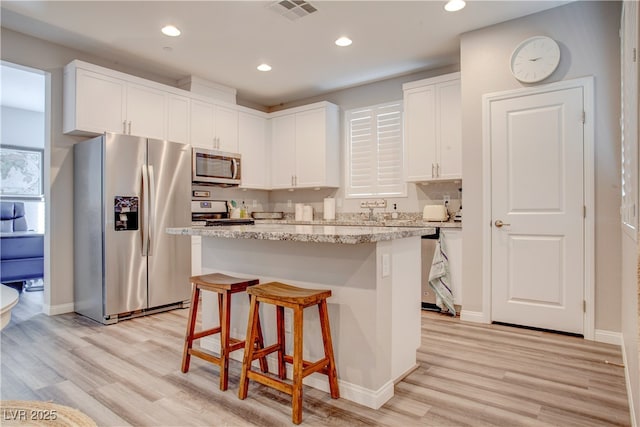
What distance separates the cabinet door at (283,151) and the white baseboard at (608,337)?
3905 mm

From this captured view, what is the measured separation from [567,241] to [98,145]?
4325mm

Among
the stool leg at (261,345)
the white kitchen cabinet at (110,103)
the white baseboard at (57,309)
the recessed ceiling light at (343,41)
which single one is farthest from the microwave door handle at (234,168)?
the stool leg at (261,345)

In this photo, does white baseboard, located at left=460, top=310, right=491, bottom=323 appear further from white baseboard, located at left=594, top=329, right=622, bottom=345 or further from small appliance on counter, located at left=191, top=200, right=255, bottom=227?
small appliance on counter, located at left=191, top=200, right=255, bottom=227

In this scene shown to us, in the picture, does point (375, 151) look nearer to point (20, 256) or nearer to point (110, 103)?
point (110, 103)

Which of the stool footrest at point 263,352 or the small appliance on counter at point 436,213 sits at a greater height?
the small appliance on counter at point 436,213

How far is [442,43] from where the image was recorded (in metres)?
3.87

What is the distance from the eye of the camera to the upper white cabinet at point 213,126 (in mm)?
4699

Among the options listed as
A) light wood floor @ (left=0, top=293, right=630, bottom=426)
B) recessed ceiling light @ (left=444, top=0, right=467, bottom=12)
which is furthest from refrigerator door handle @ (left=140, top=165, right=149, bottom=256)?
recessed ceiling light @ (left=444, top=0, right=467, bottom=12)

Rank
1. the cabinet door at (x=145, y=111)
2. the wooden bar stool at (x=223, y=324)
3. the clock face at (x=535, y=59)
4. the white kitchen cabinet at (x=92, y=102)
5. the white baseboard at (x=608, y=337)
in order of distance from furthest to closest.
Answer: the cabinet door at (x=145, y=111), the white kitchen cabinet at (x=92, y=102), the clock face at (x=535, y=59), the white baseboard at (x=608, y=337), the wooden bar stool at (x=223, y=324)

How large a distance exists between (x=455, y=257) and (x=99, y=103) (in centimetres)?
393

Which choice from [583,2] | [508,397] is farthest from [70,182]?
[583,2]

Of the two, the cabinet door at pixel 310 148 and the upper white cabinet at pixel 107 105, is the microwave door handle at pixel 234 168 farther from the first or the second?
the upper white cabinet at pixel 107 105

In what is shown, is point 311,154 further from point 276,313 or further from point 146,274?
point 276,313

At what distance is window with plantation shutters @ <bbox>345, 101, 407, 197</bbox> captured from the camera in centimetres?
489
